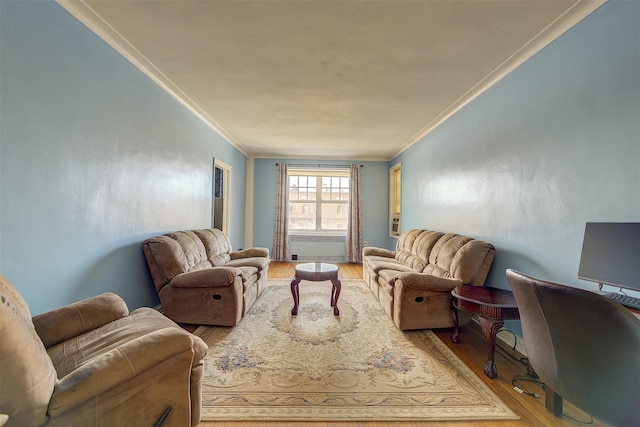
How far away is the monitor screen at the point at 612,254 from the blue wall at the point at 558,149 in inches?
8.2

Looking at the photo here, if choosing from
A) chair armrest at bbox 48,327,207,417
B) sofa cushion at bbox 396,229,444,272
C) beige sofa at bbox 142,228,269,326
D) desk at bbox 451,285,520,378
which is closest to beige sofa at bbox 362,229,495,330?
desk at bbox 451,285,520,378

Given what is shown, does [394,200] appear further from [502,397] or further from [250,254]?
[502,397]

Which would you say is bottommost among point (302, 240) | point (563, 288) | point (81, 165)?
point (302, 240)

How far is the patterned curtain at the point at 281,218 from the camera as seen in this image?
6.35m

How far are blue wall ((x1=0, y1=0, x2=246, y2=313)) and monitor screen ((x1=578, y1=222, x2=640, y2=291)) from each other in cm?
322

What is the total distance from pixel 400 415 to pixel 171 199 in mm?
3106

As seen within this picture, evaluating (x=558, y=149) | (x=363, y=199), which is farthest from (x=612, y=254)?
(x=363, y=199)

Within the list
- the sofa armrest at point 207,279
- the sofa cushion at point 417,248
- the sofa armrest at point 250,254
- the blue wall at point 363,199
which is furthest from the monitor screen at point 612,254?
the blue wall at point 363,199

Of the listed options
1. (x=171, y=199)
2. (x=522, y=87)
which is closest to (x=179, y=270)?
(x=171, y=199)

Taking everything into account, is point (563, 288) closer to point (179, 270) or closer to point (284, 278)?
point (179, 270)

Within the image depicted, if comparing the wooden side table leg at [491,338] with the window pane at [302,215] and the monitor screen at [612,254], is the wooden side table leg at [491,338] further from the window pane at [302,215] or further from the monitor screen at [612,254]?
the window pane at [302,215]

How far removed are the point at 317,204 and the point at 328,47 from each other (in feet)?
15.4

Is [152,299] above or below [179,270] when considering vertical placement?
below

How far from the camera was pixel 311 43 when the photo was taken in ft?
7.16
